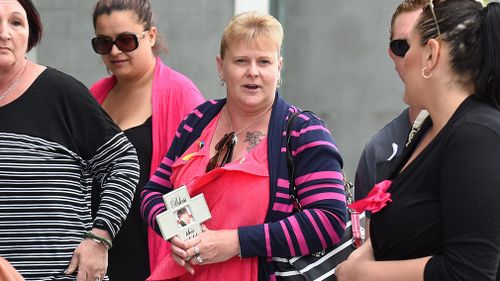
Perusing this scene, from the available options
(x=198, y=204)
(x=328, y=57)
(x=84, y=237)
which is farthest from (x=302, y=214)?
(x=328, y=57)

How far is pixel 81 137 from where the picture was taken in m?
3.63

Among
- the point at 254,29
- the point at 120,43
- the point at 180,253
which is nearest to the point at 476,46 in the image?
the point at 254,29

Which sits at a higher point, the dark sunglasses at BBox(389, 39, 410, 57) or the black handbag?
the dark sunglasses at BBox(389, 39, 410, 57)

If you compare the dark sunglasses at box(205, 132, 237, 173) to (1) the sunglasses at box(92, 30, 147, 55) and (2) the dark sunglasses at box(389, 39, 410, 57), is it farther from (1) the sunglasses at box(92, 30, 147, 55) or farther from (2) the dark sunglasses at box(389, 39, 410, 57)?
(1) the sunglasses at box(92, 30, 147, 55)

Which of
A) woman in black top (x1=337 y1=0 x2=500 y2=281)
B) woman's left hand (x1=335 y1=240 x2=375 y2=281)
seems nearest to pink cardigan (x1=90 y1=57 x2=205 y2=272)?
woman's left hand (x1=335 y1=240 x2=375 y2=281)

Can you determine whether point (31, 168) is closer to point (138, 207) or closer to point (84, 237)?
point (84, 237)

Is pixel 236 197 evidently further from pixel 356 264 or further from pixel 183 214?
pixel 356 264

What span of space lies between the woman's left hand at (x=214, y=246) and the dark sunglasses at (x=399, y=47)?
100 cm

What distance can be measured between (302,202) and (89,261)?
0.89 metres

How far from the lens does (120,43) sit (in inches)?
185

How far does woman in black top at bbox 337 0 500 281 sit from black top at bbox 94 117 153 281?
6.46 ft

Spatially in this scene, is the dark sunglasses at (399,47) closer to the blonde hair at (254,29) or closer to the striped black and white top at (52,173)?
the blonde hair at (254,29)

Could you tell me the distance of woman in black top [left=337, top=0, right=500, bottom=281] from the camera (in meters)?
2.28

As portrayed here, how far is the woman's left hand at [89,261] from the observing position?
3.53 meters
